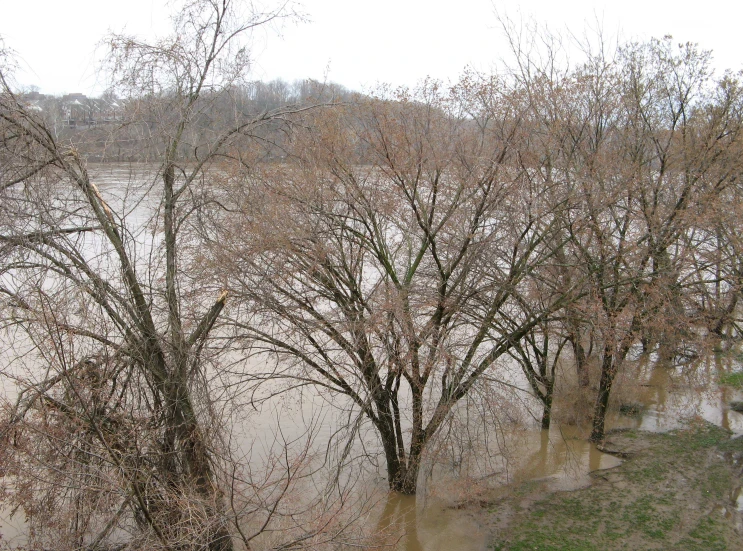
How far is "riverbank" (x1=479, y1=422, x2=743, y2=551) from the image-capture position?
1049 cm

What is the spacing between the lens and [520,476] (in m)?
12.9

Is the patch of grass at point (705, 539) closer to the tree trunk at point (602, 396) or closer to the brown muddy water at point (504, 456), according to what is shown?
the brown muddy water at point (504, 456)

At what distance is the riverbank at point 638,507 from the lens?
10492 mm

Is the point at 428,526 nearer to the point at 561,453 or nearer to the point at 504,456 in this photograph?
the point at 504,456

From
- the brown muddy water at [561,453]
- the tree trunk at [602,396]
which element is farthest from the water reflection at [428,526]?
the tree trunk at [602,396]

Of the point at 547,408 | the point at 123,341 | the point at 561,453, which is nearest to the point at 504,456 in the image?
the point at 547,408

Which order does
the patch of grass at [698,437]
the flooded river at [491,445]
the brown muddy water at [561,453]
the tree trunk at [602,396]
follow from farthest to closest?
1. the patch of grass at [698,437]
2. the tree trunk at [602,396]
3. the brown muddy water at [561,453]
4. the flooded river at [491,445]

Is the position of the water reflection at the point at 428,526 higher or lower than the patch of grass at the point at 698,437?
lower

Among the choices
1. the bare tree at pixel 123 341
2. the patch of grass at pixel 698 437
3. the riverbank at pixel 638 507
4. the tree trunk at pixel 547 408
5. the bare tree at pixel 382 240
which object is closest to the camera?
the bare tree at pixel 123 341

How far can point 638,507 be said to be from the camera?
11523mm

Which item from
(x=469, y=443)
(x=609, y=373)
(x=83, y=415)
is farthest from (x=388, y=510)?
(x=83, y=415)

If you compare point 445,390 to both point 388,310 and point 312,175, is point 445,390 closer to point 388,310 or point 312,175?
point 388,310

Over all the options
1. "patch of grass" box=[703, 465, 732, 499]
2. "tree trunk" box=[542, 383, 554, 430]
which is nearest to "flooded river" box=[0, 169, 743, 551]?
"tree trunk" box=[542, 383, 554, 430]

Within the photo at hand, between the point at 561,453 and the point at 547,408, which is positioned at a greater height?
the point at 547,408
